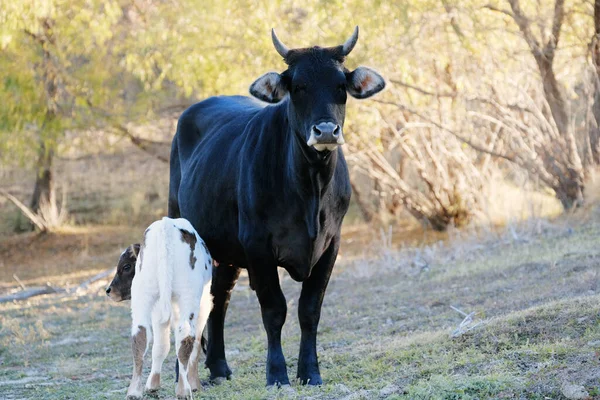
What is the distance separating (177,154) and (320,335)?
2141 mm

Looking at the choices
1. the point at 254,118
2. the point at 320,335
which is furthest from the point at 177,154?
the point at 320,335

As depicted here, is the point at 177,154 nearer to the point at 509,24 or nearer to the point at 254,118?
the point at 254,118

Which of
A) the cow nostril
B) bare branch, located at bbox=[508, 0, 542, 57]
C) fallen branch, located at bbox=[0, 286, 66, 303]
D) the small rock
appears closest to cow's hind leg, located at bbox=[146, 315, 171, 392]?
the cow nostril

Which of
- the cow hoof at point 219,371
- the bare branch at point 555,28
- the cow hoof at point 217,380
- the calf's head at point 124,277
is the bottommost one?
the cow hoof at point 217,380

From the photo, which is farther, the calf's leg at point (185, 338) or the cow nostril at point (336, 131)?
the calf's leg at point (185, 338)

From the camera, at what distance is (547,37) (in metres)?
15.4

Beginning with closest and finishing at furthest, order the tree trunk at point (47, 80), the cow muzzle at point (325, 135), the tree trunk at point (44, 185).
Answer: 1. the cow muzzle at point (325, 135)
2. the tree trunk at point (47, 80)
3. the tree trunk at point (44, 185)

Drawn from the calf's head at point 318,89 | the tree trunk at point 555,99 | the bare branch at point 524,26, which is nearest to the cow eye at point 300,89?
the calf's head at point 318,89

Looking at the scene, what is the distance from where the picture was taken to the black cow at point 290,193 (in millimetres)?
6199

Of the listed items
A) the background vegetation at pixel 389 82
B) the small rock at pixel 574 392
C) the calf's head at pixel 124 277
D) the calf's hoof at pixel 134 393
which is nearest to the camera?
the small rock at pixel 574 392

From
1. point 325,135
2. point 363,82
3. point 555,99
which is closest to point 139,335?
point 325,135

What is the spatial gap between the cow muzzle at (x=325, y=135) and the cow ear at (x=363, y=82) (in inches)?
25.1

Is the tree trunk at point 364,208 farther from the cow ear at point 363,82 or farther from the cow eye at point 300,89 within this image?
the cow eye at point 300,89

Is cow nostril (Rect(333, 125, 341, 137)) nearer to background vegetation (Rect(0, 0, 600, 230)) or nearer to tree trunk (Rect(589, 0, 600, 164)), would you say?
background vegetation (Rect(0, 0, 600, 230))
